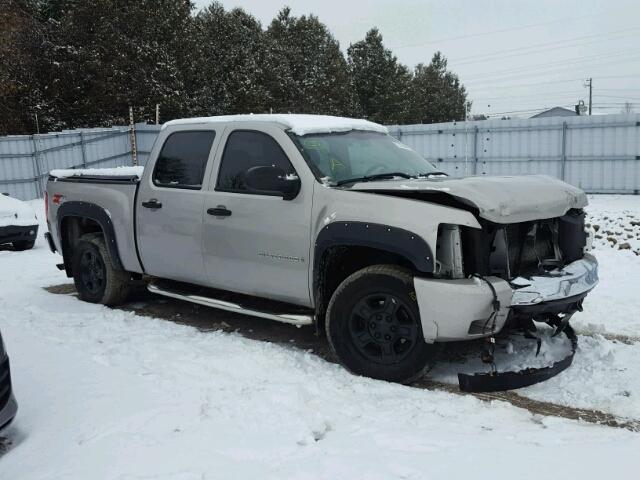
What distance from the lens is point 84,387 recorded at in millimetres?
4016

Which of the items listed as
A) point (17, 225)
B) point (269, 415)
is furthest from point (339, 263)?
point (17, 225)

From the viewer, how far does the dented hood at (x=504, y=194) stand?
3.74 meters

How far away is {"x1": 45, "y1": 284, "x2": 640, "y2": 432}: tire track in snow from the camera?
365 centimetres

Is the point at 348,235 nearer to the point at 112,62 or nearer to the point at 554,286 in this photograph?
the point at 554,286

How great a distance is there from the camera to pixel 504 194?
154 inches

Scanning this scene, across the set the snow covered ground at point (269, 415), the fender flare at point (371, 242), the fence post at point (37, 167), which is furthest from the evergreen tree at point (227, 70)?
the fender flare at point (371, 242)

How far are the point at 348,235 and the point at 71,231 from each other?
3.91 meters

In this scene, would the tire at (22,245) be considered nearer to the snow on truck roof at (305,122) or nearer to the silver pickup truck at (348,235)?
the silver pickup truck at (348,235)

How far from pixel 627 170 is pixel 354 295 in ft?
47.5

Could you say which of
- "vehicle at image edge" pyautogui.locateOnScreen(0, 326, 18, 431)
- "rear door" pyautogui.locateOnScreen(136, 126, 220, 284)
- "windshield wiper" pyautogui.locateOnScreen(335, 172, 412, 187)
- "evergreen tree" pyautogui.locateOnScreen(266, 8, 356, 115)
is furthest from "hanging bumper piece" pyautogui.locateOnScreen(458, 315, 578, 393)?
"evergreen tree" pyautogui.locateOnScreen(266, 8, 356, 115)

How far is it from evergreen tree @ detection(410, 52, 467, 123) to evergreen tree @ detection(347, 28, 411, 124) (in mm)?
6345

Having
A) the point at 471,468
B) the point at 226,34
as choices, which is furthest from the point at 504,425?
the point at 226,34

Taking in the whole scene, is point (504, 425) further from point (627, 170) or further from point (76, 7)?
point (76, 7)

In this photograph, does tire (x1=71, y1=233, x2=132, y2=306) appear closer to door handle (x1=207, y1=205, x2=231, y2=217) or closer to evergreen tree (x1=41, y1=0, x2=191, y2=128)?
Answer: door handle (x1=207, y1=205, x2=231, y2=217)
